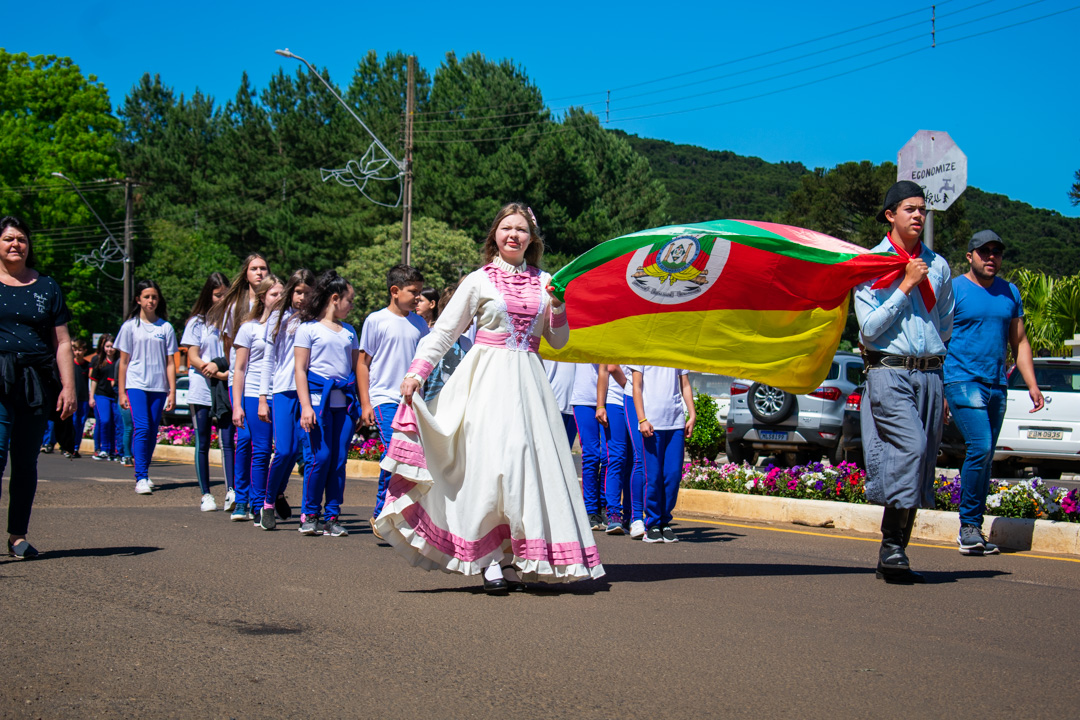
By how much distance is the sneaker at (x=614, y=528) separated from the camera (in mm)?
8805

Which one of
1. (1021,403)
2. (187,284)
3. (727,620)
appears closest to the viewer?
(727,620)

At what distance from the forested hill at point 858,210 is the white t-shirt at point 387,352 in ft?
134

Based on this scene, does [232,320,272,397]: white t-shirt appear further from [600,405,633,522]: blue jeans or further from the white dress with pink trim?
the white dress with pink trim

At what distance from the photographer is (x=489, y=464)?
5805 millimetres

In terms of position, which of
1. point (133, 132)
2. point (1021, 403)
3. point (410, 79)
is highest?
point (133, 132)

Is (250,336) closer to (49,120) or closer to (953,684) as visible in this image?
(953,684)

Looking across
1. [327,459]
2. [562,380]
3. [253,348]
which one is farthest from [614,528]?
[253,348]

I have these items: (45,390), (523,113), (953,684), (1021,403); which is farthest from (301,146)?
(953,684)

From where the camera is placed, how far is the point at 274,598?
5.55m

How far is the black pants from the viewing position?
655 cm

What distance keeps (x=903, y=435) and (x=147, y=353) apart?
850cm

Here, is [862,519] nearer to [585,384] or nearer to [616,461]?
[616,461]

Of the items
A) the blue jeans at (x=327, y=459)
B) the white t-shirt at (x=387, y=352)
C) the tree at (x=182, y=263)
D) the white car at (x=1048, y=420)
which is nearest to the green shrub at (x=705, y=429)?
the white car at (x=1048, y=420)

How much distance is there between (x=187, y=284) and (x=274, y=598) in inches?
2188
